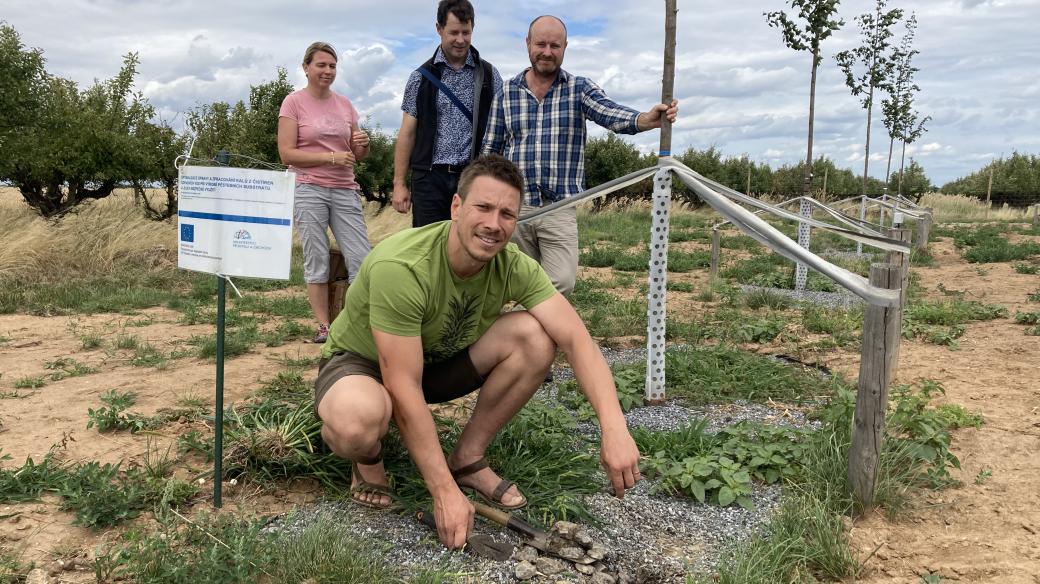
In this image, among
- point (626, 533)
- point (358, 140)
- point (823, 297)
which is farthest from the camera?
point (823, 297)

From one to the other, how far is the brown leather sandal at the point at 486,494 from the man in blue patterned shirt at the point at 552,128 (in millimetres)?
1525

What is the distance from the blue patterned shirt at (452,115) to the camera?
421 cm

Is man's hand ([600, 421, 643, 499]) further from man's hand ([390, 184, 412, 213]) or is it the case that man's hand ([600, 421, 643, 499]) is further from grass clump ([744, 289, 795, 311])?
grass clump ([744, 289, 795, 311])

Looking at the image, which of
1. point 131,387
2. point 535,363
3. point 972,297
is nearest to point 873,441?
point 535,363

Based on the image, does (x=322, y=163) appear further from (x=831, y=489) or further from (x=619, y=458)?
(x=831, y=489)

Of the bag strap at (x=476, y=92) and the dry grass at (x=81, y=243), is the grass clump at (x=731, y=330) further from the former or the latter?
the dry grass at (x=81, y=243)

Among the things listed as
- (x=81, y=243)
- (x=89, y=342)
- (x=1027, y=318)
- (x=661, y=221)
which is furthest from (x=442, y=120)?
(x=81, y=243)

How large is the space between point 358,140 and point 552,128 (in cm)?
156

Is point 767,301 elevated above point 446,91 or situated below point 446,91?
below

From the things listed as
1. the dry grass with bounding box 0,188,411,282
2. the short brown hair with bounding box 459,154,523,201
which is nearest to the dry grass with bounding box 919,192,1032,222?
the dry grass with bounding box 0,188,411,282

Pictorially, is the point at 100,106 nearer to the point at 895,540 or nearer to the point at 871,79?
the point at 895,540

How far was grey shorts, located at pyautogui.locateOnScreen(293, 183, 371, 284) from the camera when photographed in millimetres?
4754

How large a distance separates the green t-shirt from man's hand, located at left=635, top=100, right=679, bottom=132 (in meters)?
1.44

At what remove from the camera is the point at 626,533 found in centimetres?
260
